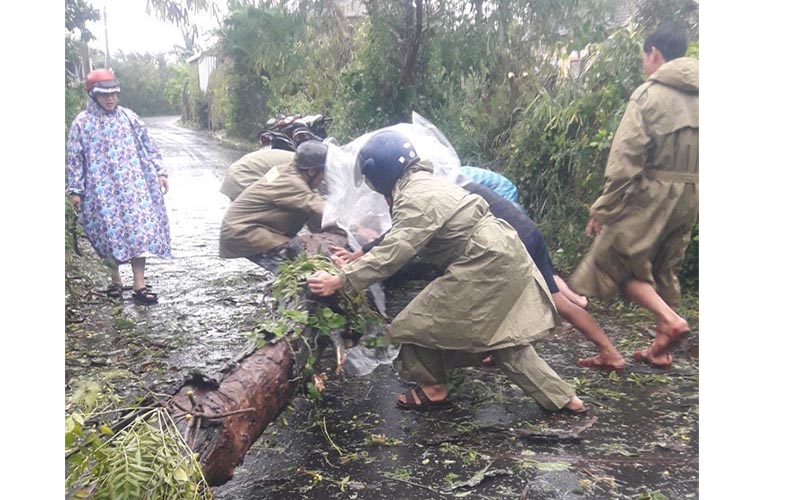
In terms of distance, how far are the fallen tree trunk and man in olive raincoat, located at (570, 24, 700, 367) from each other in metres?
1.31

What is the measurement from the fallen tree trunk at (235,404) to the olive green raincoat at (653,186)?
1304mm

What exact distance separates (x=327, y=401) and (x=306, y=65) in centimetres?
145

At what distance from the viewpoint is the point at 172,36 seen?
102 inches

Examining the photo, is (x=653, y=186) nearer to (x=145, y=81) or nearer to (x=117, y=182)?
(x=145, y=81)

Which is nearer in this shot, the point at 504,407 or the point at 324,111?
the point at 504,407

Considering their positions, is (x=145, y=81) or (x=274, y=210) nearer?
(x=145, y=81)

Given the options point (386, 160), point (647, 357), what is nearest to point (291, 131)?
point (386, 160)

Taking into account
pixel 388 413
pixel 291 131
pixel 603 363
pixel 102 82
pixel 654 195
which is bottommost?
pixel 388 413

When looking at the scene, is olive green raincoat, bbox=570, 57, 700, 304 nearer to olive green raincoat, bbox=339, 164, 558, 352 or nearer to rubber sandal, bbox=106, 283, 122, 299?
olive green raincoat, bbox=339, 164, 558, 352

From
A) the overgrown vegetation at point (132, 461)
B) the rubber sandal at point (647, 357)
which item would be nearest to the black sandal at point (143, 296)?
the overgrown vegetation at point (132, 461)

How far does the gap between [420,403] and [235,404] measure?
40.0 inches

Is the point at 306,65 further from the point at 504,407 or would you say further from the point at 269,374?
the point at 504,407

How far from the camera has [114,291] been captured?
274cm
